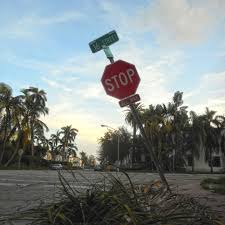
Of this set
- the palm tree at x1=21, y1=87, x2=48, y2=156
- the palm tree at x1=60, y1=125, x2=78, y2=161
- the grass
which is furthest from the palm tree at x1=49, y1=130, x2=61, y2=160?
the grass

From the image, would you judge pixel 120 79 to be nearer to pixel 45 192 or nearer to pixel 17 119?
pixel 45 192

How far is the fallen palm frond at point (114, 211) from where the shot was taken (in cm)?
325

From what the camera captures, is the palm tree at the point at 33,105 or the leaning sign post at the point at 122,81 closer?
the leaning sign post at the point at 122,81

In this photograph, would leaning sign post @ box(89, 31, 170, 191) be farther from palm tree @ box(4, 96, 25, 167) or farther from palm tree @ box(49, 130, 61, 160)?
palm tree @ box(49, 130, 61, 160)

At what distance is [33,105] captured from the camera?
222ft

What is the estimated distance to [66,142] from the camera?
379 ft

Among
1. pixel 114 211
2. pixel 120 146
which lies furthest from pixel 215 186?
pixel 120 146

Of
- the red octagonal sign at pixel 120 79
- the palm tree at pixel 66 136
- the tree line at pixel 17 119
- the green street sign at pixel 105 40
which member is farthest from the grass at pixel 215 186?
the palm tree at pixel 66 136

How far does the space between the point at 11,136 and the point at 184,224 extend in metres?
65.1

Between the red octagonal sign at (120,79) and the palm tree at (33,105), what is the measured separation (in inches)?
2342

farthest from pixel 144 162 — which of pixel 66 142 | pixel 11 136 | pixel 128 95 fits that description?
pixel 128 95

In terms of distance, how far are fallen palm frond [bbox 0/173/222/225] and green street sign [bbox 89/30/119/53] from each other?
3740 mm

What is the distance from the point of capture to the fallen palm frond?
325 centimetres

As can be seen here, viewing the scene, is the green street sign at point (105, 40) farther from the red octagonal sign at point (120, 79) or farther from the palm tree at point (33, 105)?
the palm tree at point (33, 105)
